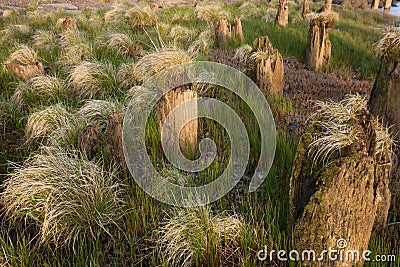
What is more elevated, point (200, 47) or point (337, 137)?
point (337, 137)

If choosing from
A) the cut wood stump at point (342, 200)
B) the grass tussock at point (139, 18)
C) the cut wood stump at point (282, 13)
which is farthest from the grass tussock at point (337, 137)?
the cut wood stump at point (282, 13)

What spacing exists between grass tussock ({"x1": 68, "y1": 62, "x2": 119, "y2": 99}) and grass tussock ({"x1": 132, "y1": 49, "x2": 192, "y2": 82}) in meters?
0.51

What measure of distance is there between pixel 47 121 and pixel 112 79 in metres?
1.76

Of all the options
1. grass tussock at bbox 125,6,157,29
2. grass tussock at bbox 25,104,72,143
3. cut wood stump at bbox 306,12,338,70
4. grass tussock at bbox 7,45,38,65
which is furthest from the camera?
grass tussock at bbox 125,6,157,29

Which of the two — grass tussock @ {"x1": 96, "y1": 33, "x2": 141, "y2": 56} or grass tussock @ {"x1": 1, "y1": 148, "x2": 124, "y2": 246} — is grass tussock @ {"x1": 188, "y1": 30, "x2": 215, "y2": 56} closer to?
grass tussock @ {"x1": 96, "y1": 33, "x2": 141, "y2": 56}

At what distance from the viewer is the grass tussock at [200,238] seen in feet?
8.08

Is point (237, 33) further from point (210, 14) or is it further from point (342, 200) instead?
point (342, 200)

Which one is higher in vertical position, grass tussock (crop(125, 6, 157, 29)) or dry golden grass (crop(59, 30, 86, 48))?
grass tussock (crop(125, 6, 157, 29))

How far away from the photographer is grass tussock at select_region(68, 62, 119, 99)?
5.51 metres

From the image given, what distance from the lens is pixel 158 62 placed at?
5.13m

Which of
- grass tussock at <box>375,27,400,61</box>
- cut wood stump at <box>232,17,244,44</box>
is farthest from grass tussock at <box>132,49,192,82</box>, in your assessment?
cut wood stump at <box>232,17,244,44</box>

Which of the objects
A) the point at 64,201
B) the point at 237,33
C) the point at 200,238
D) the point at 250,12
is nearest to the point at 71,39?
the point at 237,33

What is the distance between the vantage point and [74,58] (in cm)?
668

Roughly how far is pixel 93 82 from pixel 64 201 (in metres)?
3.19
